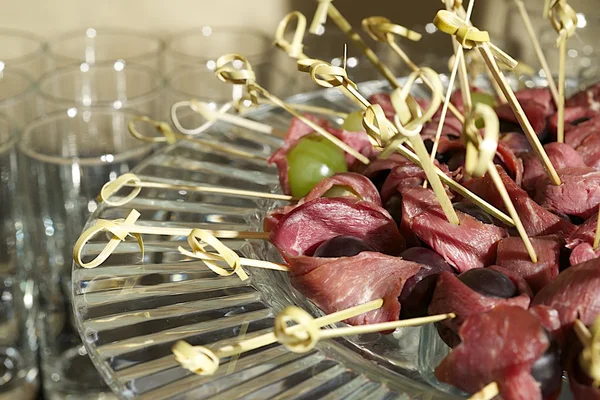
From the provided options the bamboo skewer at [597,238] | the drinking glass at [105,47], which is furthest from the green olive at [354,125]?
the drinking glass at [105,47]

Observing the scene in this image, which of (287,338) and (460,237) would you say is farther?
(460,237)

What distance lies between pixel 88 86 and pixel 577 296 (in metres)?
1.08

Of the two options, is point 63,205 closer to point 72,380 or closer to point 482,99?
point 72,380

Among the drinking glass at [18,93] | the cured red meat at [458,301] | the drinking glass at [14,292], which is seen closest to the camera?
the cured red meat at [458,301]

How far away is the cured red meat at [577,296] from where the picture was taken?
54 centimetres

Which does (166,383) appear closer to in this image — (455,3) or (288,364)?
(288,364)

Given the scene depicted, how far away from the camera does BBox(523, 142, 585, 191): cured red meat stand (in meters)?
0.76

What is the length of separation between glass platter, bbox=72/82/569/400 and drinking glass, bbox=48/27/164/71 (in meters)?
0.76

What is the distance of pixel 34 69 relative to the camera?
1443 millimetres

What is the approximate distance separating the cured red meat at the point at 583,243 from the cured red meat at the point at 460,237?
0.21ft

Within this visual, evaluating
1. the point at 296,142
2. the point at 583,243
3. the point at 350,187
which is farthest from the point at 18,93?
the point at 583,243

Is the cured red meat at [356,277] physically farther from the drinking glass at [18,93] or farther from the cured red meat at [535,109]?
the drinking glass at [18,93]

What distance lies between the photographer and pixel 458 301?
565 millimetres

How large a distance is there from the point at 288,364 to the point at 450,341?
0.12 metres
